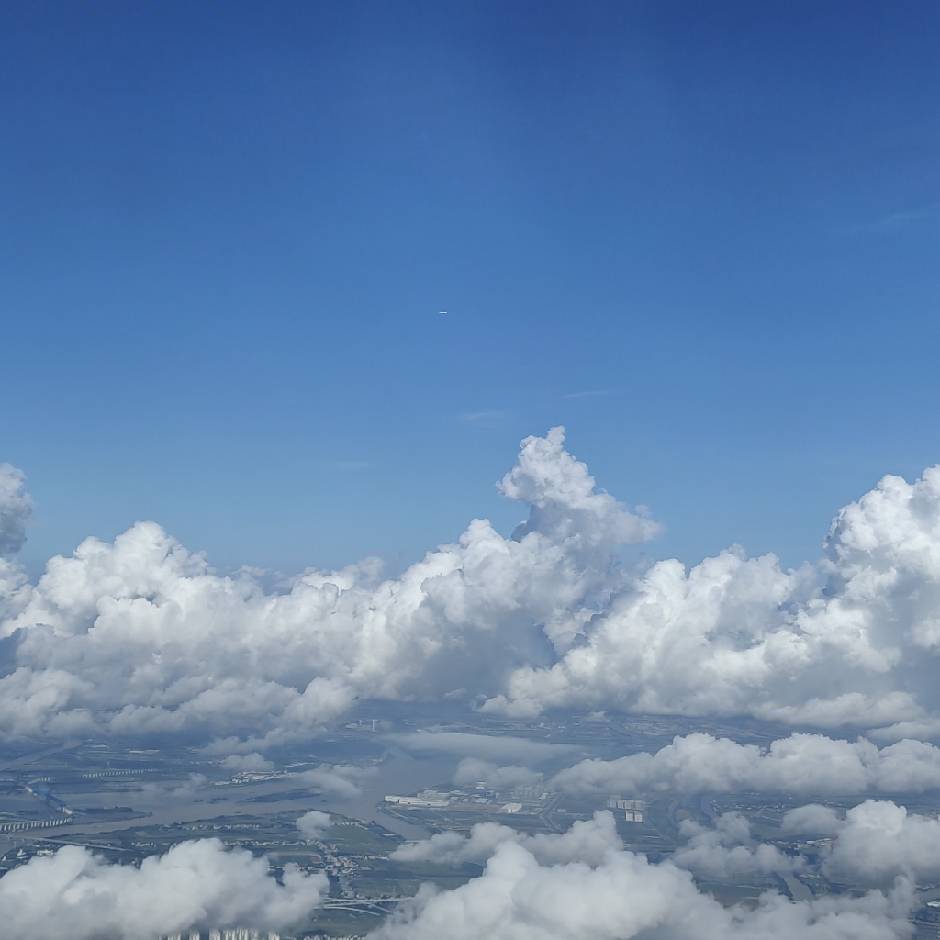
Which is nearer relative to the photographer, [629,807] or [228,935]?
[228,935]

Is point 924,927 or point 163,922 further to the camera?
point 924,927

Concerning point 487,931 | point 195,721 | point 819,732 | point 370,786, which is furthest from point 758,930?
point 195,721

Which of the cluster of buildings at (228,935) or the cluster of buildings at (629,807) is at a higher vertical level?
the cluster of buildings at (629,807)

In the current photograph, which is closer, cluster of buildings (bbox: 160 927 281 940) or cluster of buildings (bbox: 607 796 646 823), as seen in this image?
cluster of buildings (bbox: 160 927 281 940)

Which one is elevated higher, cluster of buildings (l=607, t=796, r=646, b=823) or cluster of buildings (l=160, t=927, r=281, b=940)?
cluster of buildings (l=607, t=796, r=646, b=823)

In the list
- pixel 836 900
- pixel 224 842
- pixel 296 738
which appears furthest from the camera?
pixel 296 738

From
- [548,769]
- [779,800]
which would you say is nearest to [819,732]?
[779,800]

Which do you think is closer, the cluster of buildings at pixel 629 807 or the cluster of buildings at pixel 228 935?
the cluster of buildings at pixel 228 935

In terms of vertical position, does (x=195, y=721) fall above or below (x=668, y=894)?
above

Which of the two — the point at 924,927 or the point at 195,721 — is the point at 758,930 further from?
the point at 195,721

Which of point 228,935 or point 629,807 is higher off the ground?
point 629,807

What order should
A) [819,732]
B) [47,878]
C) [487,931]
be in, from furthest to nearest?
[819,732], [47,878], [487,931]
